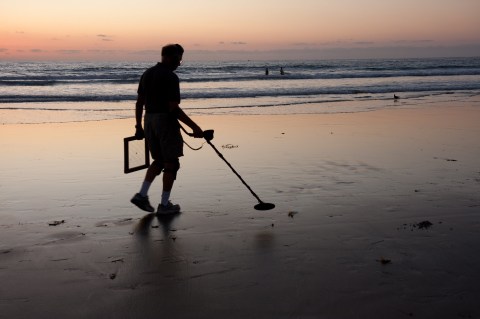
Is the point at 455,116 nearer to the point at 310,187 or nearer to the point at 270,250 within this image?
the point at 310,187

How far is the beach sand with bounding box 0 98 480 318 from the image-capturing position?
3.51 metres

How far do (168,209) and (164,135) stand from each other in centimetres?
79

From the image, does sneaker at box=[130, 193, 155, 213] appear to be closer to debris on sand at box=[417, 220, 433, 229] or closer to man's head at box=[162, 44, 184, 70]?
man's head at box=[162, 44, 184, 70]

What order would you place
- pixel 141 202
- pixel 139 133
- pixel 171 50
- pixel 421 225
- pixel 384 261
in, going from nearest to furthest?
pixel 384 261 < pixel 421 225 < pixel 171 50 < pixel 141 202 < pixel 139 133

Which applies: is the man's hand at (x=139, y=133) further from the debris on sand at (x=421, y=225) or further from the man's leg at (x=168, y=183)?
the debris on sand at (x=421, y=225)

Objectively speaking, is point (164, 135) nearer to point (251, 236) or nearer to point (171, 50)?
point (171, 50)

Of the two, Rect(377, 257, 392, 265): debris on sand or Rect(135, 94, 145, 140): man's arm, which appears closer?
Rect(377, 257, 392, 265): debris on sand

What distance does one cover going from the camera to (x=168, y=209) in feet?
18.8

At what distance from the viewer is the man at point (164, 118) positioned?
5.56 metres

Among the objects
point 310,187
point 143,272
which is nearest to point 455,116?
point 310,187

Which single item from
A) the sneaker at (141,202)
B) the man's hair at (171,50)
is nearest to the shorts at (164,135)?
the sneaker at (141,202)

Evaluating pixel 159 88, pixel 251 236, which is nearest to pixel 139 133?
pixel 159 88

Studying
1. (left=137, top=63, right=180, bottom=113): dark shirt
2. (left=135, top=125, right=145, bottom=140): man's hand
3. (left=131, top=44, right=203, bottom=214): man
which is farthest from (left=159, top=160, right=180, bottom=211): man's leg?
(left=137, top=63, right=180, bottom=113): dark shirt

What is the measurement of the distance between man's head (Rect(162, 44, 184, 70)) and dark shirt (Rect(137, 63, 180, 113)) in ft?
0.24
